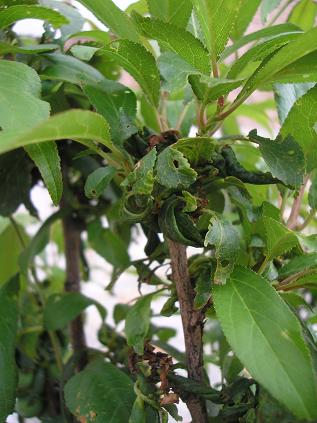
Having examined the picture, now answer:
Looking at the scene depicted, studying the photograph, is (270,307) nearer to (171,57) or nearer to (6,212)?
(171,57)

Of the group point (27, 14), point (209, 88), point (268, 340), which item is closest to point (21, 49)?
point (27, 14)

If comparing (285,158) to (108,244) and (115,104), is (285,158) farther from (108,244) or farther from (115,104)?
(108,244)

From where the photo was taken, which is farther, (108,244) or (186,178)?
(108,244)

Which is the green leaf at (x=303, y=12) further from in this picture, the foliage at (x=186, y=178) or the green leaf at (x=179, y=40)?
the green leaf at (x=179, y=40)

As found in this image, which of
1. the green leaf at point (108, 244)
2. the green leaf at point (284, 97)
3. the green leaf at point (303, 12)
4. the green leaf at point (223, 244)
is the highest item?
the green leaf at point (303, 12)

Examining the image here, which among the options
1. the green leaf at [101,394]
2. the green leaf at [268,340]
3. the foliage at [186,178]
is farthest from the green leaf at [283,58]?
the green leaf at [101,394]

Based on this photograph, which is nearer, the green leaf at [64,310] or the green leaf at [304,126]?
the green leaf at [304,126]

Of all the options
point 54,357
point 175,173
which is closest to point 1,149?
point 175,173

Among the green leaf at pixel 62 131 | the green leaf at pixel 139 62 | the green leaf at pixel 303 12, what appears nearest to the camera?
the green leaf at pixel 62 131
